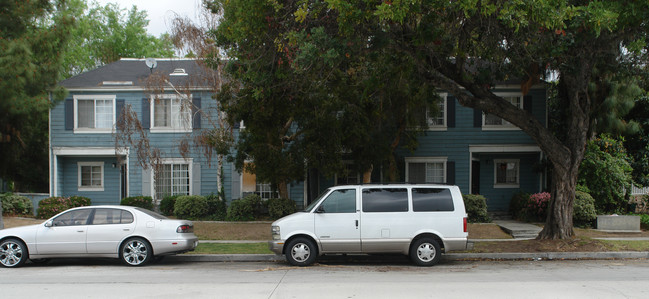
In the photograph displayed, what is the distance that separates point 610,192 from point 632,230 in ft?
5.53

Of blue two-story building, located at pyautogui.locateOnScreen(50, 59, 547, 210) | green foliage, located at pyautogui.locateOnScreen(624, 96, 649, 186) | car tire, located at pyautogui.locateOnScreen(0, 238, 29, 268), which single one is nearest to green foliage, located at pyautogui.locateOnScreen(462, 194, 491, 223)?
blue two-story building, located at pyautogui.locateOnScreen(50, 59, 547, 210)

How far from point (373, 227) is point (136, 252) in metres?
5.25

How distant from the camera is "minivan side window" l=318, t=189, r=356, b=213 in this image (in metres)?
10.6

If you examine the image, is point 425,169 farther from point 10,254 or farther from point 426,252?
point 10,254

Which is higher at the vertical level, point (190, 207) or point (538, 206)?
point (538, 206)

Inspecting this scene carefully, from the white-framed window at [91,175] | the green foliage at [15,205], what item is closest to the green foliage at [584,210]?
the white-framed window at [91,175]

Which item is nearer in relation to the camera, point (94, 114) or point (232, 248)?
point (232, 248)

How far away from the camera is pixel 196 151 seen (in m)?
21.1

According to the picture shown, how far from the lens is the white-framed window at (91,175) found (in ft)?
71.7

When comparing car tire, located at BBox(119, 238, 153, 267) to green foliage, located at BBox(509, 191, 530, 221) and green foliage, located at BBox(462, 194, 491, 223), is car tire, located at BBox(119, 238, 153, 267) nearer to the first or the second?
green foliage, located at BBox(462, 194, 491, 223)

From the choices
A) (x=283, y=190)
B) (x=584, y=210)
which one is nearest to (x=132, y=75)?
(x=283, y=190)

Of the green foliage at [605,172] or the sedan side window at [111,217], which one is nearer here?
the sedan side window at [111,217]

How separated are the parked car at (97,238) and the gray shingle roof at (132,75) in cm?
903

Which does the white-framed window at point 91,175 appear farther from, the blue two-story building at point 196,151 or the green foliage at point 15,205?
the green foliage at point 15,205
